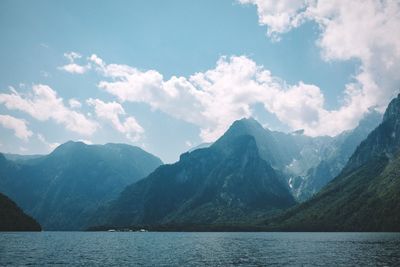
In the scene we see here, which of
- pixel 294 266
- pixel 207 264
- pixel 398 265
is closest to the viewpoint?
pixel 398 265

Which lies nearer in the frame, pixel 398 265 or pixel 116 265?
pixel 398 265

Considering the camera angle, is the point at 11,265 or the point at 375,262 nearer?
the point at 11,265

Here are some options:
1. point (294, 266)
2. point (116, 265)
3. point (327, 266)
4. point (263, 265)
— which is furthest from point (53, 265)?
point (327, 266)

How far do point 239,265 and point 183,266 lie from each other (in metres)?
14.8

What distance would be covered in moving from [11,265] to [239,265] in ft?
183

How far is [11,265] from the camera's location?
94.8 m

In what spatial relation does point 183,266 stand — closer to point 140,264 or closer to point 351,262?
point 140,264

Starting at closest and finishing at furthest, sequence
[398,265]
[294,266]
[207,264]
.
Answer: [398,265]
[294,266]
[207,264]

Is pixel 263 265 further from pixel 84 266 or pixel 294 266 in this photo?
pixel 84 266

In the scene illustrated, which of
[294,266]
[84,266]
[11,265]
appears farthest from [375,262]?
[11,265]

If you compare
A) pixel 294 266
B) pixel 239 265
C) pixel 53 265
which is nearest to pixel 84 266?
pixel 53 265

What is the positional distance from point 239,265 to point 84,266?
39.1 meters

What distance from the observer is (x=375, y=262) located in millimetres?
104500

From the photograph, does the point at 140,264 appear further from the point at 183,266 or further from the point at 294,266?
the point at 294,266
